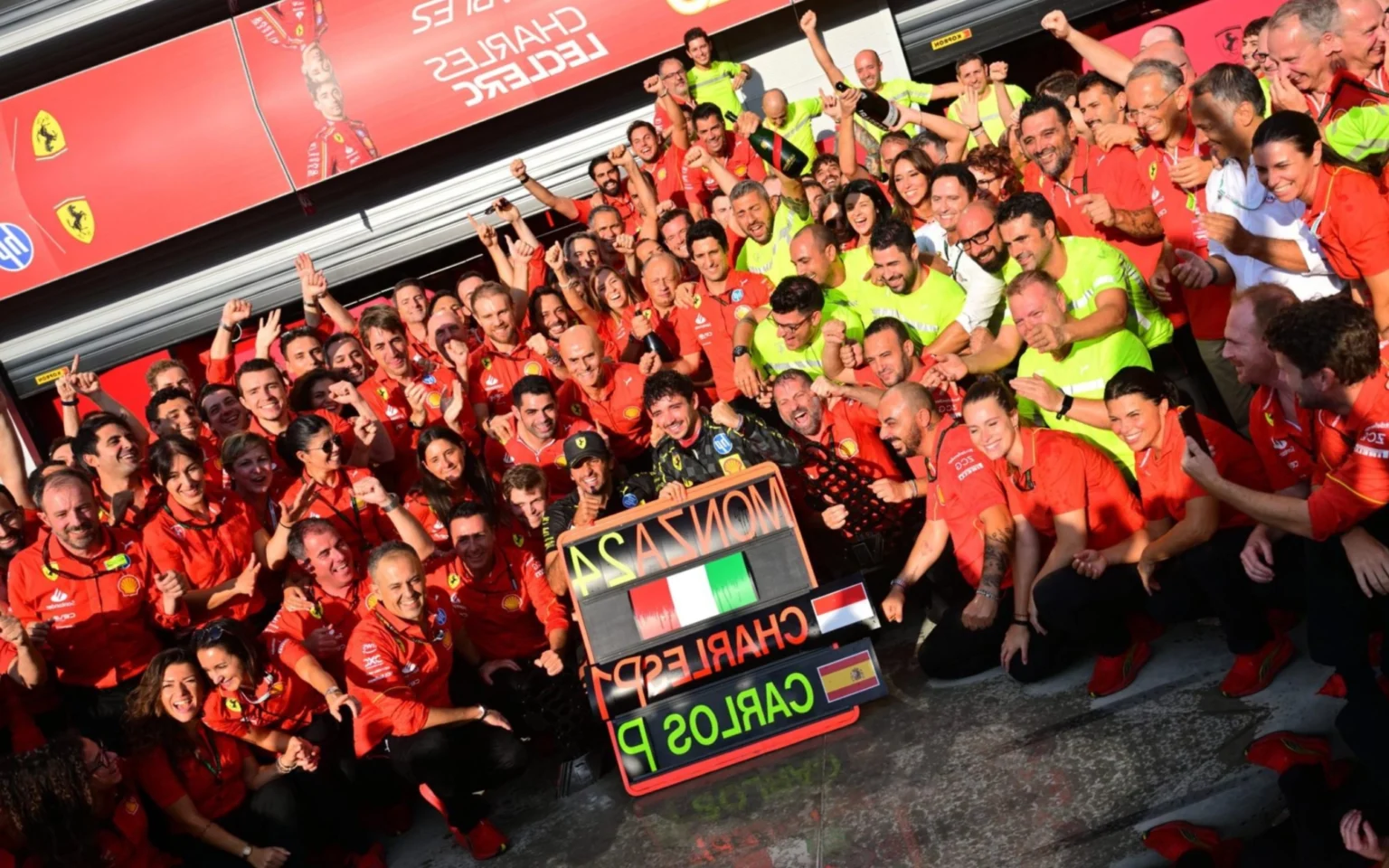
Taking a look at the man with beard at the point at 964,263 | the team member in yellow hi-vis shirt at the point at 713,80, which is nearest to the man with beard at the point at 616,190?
the team member in yellow hi-vis shirt at the point at 713,80

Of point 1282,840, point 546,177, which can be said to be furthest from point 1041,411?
point 546,177

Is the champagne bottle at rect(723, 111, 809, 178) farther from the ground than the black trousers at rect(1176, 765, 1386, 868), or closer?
farther from the ground

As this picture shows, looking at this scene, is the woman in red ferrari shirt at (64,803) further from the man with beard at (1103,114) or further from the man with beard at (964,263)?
the man with beard at (1103,114)

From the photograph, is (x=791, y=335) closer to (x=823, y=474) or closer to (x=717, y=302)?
(x=823, y=474)

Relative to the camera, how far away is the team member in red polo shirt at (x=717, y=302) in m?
7.44

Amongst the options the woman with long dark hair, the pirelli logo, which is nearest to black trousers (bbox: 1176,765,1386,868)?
the woman with long dark hair

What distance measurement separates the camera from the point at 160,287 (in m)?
11.3

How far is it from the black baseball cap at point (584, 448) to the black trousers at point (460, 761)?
1.41 meters

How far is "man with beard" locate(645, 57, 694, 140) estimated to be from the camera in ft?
32.3

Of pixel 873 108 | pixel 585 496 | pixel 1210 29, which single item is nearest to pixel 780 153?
pixel 873 108

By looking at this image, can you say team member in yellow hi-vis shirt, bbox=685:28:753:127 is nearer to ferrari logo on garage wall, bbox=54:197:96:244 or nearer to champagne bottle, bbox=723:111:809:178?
champagne bottle, bbox=723:111:809:178

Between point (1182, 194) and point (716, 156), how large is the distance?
4.19m

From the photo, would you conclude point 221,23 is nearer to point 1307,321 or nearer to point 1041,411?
point 1041,411

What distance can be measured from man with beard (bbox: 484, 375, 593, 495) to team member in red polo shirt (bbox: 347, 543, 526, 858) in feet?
4.04
